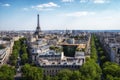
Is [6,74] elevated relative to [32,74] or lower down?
lower down

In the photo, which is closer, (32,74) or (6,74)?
(32,74)

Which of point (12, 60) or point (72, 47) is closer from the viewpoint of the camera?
point (12, 60)

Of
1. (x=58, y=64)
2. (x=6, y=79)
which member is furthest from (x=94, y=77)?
(x=6, y=79)

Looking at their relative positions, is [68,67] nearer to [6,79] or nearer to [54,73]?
[54,73]

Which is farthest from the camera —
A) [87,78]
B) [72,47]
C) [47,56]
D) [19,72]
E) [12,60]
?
[72,47]

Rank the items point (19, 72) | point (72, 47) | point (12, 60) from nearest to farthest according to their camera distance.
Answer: point (19, 72) < point (12, 60) < point (72, 47)

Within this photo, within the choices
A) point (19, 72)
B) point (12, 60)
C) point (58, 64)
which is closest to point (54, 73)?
point (58, 64)

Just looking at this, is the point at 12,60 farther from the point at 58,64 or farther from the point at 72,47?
the point at 72,47

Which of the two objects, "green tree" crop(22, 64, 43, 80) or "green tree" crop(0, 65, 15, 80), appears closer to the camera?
"green tree" crop(0, 65, 15, 80)

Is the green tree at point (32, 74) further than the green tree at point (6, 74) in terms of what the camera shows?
Yes
